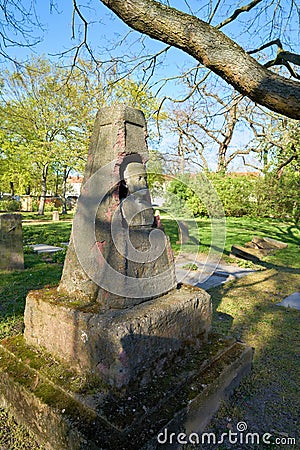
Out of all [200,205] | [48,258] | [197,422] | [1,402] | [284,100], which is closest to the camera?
[197,422]

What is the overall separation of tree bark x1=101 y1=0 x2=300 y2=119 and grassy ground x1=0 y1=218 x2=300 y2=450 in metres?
2.38

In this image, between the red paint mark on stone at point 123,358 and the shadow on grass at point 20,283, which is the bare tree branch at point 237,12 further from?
the red paint mark on stone at point 123,358

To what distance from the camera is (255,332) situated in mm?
3732

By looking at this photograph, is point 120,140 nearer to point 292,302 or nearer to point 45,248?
point 292,302

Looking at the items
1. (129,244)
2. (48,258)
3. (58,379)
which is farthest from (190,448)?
(48,258)

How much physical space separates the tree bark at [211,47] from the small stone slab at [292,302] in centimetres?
316

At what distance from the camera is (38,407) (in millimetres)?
1870

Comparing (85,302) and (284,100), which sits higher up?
(284,100)

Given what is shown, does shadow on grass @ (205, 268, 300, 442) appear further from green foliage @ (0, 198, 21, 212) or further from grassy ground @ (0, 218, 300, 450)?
green foliage @ (0, 198, 21, 212)

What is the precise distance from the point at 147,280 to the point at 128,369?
69cm

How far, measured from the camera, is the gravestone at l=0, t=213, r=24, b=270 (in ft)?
19.0

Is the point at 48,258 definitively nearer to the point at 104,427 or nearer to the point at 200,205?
the point at 104,427
